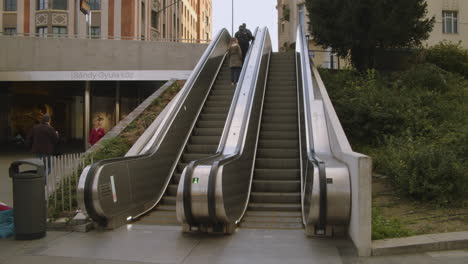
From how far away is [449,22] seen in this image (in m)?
28.3

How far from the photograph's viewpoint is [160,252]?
5887mm

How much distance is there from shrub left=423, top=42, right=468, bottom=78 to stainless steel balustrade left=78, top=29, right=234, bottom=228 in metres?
11.6

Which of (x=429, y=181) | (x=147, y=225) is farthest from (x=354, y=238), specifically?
(x=147, y=225)

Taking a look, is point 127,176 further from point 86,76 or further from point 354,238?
point 86,76

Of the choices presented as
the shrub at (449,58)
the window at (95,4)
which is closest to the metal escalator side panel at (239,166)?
the shrub at (449,58)

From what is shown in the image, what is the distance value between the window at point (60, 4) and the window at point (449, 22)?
28914 mm

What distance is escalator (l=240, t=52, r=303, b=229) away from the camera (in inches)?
307

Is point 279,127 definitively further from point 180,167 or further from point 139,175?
point 139,175

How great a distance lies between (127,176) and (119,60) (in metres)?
11.9

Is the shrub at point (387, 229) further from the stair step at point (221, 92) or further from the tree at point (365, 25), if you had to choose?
the tree at point (365, 25)

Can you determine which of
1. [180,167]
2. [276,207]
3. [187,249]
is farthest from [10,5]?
[187,249]

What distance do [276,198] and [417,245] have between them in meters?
3.20

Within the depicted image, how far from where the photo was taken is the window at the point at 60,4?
3838 cm

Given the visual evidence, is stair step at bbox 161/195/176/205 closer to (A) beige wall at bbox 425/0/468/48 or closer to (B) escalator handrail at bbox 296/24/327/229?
(B) escalator handrail at bbox 296/24/327/229
